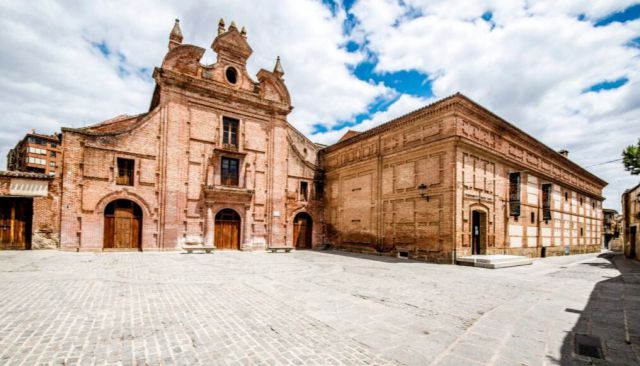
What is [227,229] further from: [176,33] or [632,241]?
[632,241]

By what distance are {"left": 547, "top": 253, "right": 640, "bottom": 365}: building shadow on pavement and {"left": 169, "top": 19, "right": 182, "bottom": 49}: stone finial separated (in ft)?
74.3

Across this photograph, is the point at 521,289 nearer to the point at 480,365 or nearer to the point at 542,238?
the point at 480,365

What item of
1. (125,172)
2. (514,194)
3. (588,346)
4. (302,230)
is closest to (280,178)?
(302,230)

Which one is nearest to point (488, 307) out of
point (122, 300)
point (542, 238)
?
point (122, 300)

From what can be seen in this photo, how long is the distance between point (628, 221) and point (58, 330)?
35.9 meters

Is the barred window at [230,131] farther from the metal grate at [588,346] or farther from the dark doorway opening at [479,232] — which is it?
the metal grate at [588,346]

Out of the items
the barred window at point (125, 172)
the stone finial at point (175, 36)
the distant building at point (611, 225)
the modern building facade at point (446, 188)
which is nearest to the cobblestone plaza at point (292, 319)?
the modern building facade at point (446, 188)

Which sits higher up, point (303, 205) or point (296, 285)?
point (303, 205)

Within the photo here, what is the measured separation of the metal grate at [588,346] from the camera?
4410 mm

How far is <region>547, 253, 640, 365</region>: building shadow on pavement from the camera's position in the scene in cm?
427

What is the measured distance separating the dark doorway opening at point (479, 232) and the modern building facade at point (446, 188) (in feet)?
0.18

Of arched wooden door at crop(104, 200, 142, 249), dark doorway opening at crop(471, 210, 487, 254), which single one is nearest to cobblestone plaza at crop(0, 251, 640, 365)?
Result: dark doorway opening at crop(471, 210, 487, 254)

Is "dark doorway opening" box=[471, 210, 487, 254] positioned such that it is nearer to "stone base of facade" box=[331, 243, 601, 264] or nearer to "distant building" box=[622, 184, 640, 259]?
"stone base of facade" box=[331, 243, 601, 264]

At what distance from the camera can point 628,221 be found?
24688mm
